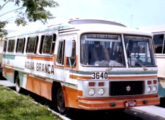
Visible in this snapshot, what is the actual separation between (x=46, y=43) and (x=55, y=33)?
38.7 inches

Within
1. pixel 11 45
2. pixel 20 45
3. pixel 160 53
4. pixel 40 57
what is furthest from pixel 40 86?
pixel 11 45

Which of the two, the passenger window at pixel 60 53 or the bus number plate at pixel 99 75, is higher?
the passenger window at pixel 60 53

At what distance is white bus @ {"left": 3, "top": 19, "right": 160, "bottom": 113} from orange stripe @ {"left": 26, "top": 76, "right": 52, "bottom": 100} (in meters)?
0.33

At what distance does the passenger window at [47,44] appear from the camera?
10.4m

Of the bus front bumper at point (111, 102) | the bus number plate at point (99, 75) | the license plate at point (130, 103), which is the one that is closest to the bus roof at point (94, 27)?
the bus number plate at point (99, 75)

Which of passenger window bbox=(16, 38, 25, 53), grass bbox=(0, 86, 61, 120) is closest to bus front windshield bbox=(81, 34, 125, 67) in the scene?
grass bbox=(0, 86, 61, 120)

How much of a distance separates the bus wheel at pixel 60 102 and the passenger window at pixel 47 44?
139cm

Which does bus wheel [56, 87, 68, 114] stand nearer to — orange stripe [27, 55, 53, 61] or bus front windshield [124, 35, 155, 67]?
orange stripe [27, 55, 53, 61]

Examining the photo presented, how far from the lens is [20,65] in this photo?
1445cm

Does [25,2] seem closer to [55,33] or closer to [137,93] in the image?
[55,33]

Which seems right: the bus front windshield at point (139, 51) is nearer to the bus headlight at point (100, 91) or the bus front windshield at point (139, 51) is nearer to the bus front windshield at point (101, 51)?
the bus front windshield at point (101, 51)

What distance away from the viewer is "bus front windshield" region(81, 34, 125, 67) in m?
8.33

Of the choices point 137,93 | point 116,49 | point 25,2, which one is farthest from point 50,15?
point 137,93

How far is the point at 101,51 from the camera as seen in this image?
845 centimetres
